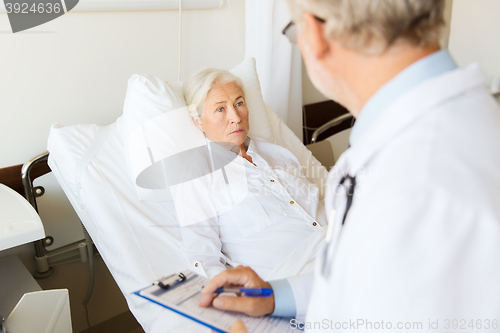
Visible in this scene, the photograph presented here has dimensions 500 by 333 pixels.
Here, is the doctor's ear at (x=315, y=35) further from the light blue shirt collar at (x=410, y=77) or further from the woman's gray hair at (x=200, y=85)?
the woman's gray hair at (x=200, y=85)

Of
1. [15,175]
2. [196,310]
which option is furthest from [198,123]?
[196,310]

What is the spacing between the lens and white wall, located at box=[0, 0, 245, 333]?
5.13ft

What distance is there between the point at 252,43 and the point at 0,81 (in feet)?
3.80

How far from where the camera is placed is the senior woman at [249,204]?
1403 millimetres

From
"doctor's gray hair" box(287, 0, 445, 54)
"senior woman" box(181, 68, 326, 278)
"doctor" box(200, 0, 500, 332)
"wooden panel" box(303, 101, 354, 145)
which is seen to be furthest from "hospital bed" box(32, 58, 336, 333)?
"wooden panel" box(303, 101, 354, 145)

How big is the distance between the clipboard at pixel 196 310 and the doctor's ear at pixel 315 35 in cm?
54

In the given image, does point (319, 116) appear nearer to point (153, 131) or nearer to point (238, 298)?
point (153, 131)

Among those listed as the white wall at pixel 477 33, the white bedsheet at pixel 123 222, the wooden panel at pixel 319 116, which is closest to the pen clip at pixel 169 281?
the white bedsheet at pixel 123 222

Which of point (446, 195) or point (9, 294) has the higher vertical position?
point (446, 195)

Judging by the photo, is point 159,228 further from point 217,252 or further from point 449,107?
point 449,107

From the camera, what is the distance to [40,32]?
158cm

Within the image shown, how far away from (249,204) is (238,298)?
2.14ft

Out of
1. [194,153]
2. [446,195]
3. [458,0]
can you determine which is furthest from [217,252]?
[458,0]

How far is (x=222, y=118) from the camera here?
1.66 metres
